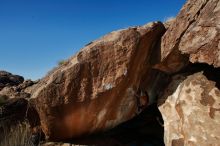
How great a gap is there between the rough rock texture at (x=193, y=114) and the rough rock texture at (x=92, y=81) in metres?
1.00

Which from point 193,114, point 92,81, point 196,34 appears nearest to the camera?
point 196,34

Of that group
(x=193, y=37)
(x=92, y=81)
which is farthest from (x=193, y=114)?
(x=92, y=81)

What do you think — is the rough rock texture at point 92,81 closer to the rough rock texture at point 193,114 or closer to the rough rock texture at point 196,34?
the rough rock texture at point 196,34

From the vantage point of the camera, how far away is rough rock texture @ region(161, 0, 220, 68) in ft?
15.6

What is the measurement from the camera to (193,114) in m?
5.34

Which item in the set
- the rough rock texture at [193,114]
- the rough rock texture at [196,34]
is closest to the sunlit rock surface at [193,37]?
the rough rock texture at [196,34]

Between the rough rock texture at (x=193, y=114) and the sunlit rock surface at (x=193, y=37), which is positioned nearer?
the sunlit rock surface at (x=193, y=37)

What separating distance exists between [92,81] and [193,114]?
Result: 2000 mm

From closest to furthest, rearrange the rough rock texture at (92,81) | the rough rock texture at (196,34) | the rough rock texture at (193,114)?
the rough rock texture at (196,34) < the rough rock texture at (193,114) < the rough rock texture at (92,81)

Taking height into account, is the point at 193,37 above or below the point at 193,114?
above

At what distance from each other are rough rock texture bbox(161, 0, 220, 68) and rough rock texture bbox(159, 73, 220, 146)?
62 cm

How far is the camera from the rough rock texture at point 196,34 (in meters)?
4.77

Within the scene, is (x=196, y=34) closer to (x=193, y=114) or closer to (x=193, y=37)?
(x=193, y=37)

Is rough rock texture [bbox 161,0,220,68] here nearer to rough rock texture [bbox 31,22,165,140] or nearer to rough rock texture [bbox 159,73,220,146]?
rough rock texture [bbox 31,22,165,140]
